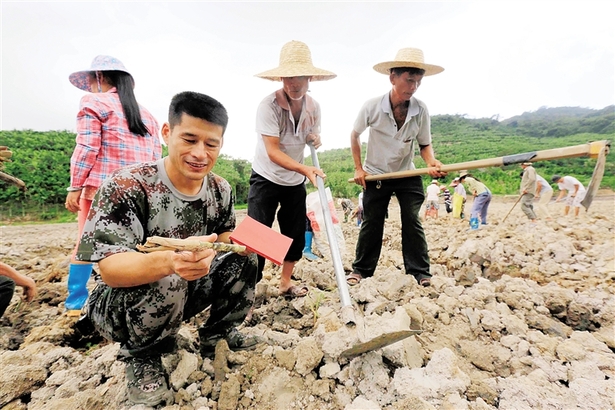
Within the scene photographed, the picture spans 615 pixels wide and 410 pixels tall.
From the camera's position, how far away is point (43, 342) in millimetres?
1967

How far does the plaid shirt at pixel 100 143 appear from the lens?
7.02ft

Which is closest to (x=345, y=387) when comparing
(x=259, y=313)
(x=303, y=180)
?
(x=259, y=313)

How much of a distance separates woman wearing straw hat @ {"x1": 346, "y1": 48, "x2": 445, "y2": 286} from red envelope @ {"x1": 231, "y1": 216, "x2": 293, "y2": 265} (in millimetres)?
1535

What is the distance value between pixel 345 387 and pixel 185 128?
1383mm

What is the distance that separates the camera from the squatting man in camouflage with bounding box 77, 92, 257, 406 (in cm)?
126

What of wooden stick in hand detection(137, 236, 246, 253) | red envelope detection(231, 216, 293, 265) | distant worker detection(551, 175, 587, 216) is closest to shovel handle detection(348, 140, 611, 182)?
red envelope detection(231, 216, 293, 265)

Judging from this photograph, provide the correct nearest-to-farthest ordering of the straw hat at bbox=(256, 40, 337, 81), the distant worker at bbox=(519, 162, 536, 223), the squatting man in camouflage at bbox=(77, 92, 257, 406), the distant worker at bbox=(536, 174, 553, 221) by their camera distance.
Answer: the squatting man in camouflage at bbox=(77, 92, 257, 406) < the straw hat at bbox=(256, 40, 337, 81) < the distant worker at bbox=(519, 162, 536, 223) < the distant worker at bbox=(536, 174, 553, 221)

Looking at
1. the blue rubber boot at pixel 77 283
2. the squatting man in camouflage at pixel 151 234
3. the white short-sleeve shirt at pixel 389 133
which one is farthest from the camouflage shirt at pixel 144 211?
the white short-sleeve shirt at pixel 389 133

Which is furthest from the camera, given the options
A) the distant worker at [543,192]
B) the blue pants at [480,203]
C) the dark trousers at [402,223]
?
the distant worker at [543,192]

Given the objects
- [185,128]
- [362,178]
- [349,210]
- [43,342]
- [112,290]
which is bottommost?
[349,210]

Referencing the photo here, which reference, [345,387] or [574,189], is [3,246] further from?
[574,189]

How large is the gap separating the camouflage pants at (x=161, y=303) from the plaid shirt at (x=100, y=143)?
93 centimetres

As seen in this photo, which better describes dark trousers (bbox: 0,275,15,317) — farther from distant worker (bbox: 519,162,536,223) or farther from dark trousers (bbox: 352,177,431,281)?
distant worker (bbox: 519,162,536,223)

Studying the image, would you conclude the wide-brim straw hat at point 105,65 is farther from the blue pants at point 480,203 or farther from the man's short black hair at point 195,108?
the blue pants at point 480,203
